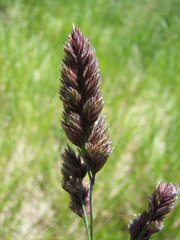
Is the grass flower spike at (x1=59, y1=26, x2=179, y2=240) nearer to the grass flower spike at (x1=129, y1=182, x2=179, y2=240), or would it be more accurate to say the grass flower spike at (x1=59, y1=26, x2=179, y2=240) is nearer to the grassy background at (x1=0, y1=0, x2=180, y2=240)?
→ the grass flower spike at (x1=129, y1=182, x2=179, y2=240)

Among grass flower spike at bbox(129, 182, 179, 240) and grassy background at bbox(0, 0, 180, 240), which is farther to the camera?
grassy background at bbox(0, 0, 180, 240)

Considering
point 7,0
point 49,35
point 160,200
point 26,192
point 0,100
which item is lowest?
point 160,200

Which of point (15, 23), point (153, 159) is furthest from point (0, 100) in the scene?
point (153, 159)

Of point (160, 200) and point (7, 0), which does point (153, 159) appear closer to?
point (160, 200)

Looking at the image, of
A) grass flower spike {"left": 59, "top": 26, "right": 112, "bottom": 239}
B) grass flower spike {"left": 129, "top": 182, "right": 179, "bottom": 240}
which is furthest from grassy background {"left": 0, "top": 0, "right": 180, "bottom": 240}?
grass flower spike {"left": 59, "top": 26, "right": 112, "bottom": 239}

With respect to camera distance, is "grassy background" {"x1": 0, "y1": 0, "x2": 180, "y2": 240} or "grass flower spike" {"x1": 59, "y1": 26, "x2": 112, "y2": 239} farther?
"grassy background" {"x1": 0, "y1": 0, "x2": 180, "y2": 240}

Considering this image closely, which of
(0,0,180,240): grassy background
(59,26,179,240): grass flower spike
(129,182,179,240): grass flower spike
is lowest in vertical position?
(129,182,179,240): grass flower spike

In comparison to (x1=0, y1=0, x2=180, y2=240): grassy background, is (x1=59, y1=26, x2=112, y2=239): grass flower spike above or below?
below

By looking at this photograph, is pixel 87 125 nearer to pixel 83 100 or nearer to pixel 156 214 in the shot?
pixel 83 100
